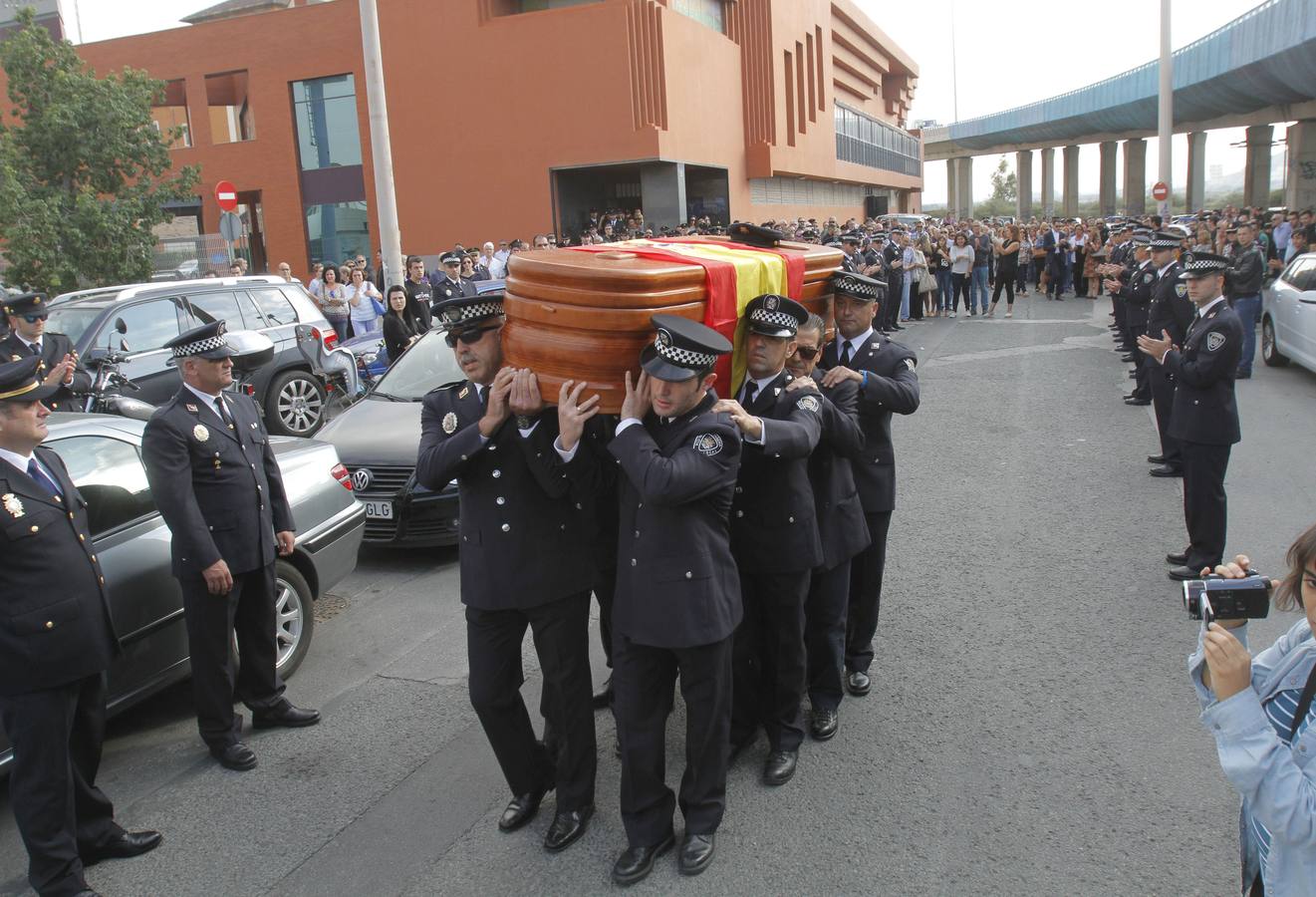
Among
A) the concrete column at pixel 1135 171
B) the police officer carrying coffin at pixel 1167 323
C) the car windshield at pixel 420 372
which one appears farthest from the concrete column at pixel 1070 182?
the car windshield at pixel 420 372

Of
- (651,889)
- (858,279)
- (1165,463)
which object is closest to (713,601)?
(651,889)

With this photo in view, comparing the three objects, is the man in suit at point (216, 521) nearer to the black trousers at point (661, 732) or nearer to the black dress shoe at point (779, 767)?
the black trousers at point (661, 732)

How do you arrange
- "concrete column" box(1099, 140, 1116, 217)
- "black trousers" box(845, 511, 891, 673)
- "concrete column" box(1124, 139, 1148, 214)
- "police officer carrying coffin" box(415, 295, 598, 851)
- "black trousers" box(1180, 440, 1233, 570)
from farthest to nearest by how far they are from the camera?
"concrete column" box(1099, 140, 1116, 217) → "concrete column" box(1124, 139, 1148, 214) → "black trousers" box(1180, 440, 1233, 570) → "black trousers" box(845, 511, 891, 673) → "police officer carrying coffin" box(415, 295, 598, 851)

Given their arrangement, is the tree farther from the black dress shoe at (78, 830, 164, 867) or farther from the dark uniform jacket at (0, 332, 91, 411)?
the black dress shoe at (78, 830, 164, 867)

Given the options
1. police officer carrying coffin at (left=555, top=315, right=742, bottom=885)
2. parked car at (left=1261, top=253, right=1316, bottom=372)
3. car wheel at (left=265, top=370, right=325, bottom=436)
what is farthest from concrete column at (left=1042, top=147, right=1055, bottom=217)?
police officer carrying coffin at (left=555, top=315, right=742, bottom=885)

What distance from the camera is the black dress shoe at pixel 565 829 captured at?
3.85m

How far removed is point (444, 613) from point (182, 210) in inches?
1239

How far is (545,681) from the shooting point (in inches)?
158

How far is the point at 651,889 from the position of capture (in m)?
3.60

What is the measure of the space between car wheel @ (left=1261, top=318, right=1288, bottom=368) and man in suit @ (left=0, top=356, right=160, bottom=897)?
1526 centimetres

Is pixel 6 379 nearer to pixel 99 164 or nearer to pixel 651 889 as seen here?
pixel 651 889

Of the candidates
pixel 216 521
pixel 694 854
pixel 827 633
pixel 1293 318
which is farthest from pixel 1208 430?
pixel 1293 318

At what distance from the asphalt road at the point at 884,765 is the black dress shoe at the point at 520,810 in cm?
5

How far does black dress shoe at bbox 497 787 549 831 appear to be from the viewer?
402cm
